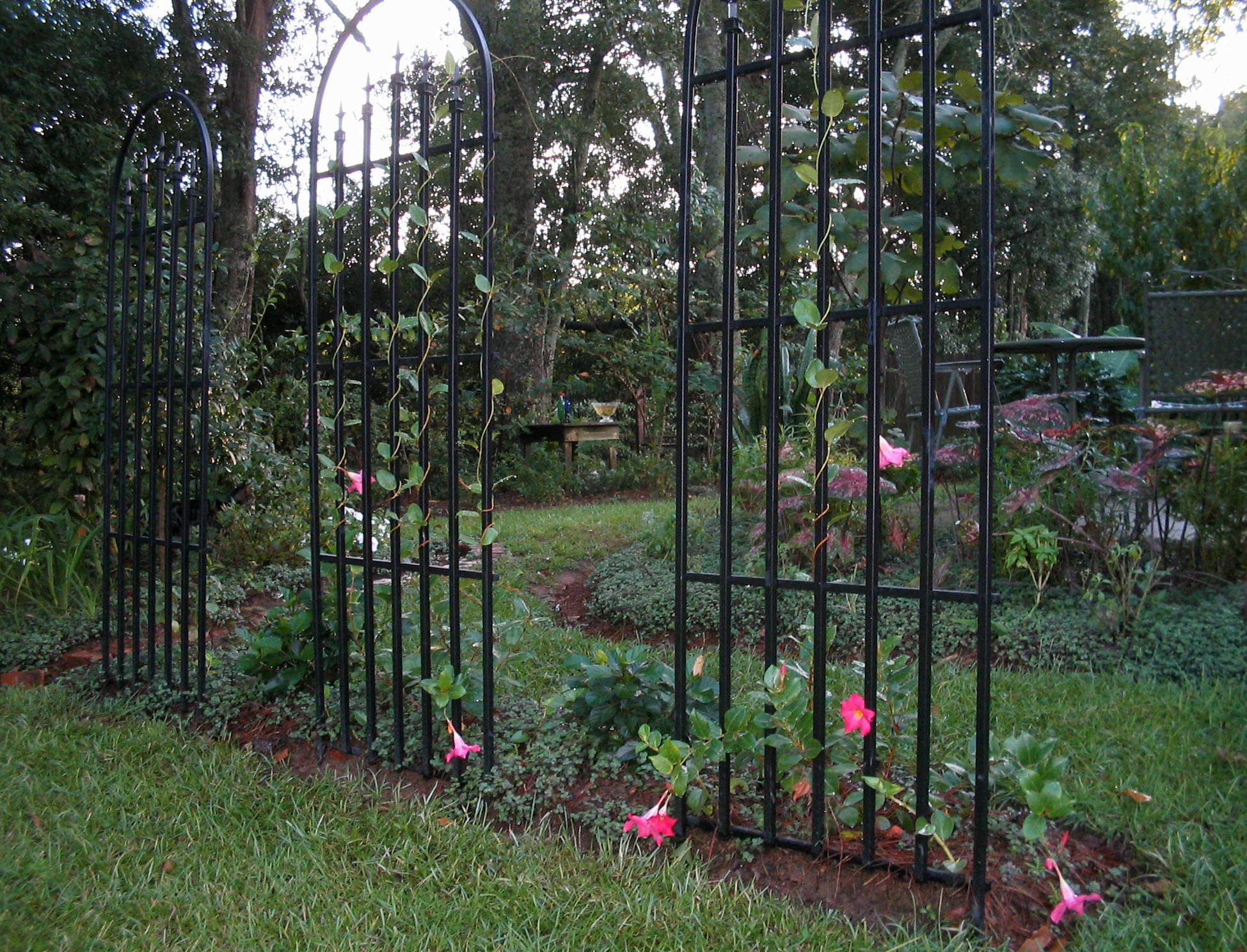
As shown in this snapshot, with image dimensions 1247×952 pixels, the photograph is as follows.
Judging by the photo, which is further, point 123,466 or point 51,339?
point 51,339

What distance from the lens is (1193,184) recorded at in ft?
34.2

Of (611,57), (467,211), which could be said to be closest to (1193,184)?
(611,57)

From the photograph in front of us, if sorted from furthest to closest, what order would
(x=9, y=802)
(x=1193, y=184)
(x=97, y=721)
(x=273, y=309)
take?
(x=273, y=309) < (x=1193, y=184) < (x=97, y=721) < (x=9, y=802)

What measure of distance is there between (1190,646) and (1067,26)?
14382mm

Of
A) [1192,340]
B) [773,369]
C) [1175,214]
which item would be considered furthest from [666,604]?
[1175,214]

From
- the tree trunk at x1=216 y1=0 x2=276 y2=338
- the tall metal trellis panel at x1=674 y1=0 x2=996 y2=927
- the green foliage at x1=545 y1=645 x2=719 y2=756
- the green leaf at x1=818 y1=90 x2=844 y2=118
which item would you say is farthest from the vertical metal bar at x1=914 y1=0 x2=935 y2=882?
the tree trunk at x1=216 y1=0 x2=276 y2=338

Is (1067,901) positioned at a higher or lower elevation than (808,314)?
lower

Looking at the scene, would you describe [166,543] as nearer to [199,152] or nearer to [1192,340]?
[199,152]

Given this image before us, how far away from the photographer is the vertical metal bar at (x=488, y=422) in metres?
2.13

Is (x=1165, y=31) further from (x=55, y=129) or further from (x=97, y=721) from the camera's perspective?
(x=97, y=721)

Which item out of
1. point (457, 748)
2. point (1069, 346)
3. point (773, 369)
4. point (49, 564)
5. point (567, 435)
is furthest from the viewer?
point (567, 435)

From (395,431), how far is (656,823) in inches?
44.9

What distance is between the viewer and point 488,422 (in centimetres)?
222

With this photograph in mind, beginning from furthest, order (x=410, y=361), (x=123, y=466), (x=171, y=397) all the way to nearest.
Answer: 1. (x=123, y=466)
2. (x=171, y=397)
3. (x=410, y=361)
